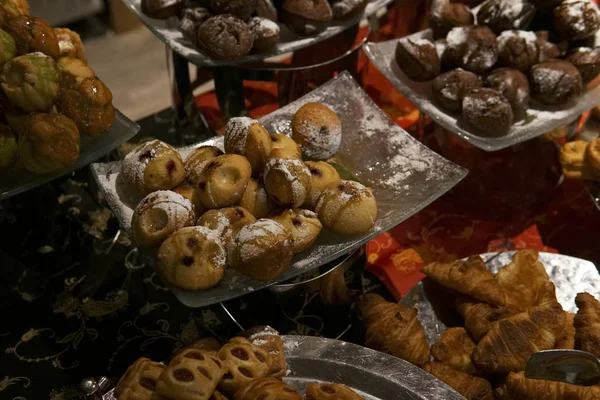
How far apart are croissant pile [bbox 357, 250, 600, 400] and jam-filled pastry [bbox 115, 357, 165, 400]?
350 millimetres

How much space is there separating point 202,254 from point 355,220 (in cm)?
24

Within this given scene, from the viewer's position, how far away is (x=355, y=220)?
0.97 metres

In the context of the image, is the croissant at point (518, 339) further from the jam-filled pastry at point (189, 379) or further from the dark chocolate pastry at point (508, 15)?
the dark chocolate pastry at point (508, 15)

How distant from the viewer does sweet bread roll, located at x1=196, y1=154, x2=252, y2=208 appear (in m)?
0.97

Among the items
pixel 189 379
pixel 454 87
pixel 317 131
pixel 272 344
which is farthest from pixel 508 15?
pixel 189 379

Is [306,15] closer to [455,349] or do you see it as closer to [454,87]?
[454,87]

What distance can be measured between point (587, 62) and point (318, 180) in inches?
26.8

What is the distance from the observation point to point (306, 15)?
1371 millimetres

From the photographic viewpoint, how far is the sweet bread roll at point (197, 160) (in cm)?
104

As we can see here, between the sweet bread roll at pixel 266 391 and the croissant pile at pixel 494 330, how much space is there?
261mm

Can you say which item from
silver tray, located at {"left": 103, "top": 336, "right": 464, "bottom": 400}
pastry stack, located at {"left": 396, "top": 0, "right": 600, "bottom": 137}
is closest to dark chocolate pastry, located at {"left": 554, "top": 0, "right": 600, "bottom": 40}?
pastry stack, located at {"left": 396, "top": 0, "right": 600, "bottom": 137}

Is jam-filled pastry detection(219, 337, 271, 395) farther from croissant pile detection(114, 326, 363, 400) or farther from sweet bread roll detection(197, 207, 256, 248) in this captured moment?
sweet bread roll detection(197, 207, 256, 248)

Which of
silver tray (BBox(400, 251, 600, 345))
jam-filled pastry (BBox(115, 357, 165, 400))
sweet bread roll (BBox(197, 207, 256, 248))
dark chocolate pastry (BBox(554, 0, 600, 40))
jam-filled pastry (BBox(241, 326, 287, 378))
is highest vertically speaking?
dark chocolate pastry (BBox(554, 0, 600, 40))

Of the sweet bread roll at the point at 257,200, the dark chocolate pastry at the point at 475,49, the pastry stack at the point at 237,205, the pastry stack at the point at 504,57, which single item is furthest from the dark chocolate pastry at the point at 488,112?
the sweet bread roll at the point at 257,200
